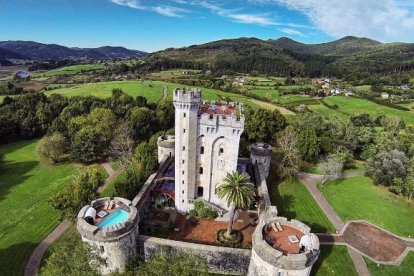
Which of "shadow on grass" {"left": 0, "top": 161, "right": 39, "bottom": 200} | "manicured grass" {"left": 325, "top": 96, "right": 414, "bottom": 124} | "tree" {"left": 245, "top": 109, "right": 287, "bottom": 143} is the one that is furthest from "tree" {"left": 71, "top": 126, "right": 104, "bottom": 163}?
"manicured grass" {"left": 325, "top": 96, "right": 414, "bottom": 124}

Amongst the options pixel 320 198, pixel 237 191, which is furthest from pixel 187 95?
pixel 320 198

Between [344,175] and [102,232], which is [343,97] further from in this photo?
[102,232]

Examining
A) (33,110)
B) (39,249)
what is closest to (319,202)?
(39,249)

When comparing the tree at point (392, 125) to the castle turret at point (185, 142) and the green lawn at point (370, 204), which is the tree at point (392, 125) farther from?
the castle turret at point (185, 142)

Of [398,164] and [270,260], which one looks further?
[398,164]

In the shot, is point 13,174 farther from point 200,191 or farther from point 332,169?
point 332,169

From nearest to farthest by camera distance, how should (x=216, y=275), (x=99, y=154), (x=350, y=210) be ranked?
1. (x=216, y=275)
2. (x=350, y=210)
3. (x=99, y=154)
